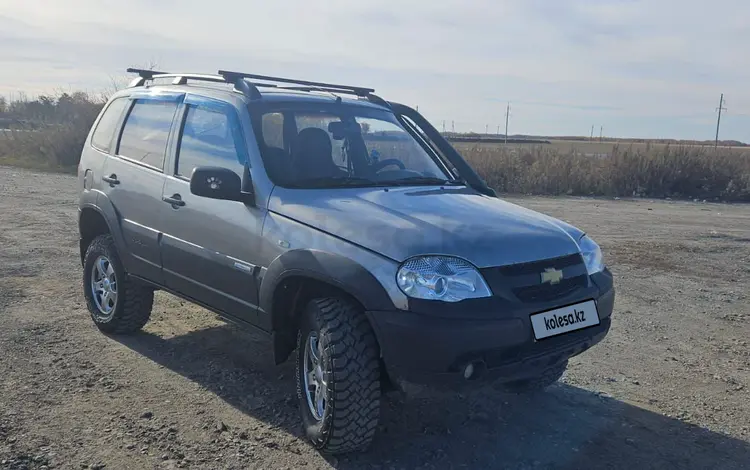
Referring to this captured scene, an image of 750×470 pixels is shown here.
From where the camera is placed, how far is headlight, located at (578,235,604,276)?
13.0 ft

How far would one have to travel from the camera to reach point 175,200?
468cm

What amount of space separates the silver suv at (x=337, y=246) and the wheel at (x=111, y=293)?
0.02 meters

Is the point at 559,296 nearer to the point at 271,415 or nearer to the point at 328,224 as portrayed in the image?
the point at 328,224

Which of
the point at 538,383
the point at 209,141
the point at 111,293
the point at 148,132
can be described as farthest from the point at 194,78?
the point at 538,383

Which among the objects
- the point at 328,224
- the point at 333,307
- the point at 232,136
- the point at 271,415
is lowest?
the point at 271,415

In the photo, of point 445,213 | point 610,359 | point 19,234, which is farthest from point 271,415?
point 19,234

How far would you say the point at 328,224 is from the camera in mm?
3668

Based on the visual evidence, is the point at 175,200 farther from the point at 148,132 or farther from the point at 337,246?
the point at 337,246

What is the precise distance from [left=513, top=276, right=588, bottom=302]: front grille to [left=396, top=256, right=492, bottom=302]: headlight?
22cm

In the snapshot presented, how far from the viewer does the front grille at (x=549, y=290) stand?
3463mm

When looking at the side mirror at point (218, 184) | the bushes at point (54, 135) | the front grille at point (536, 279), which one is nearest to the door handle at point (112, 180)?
the side mirror at point (218, 184)

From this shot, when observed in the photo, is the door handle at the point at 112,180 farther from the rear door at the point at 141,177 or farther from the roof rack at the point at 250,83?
the roof rack at the point at 250,83

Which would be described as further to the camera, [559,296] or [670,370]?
[670,370]

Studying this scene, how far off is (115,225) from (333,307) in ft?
8.40
